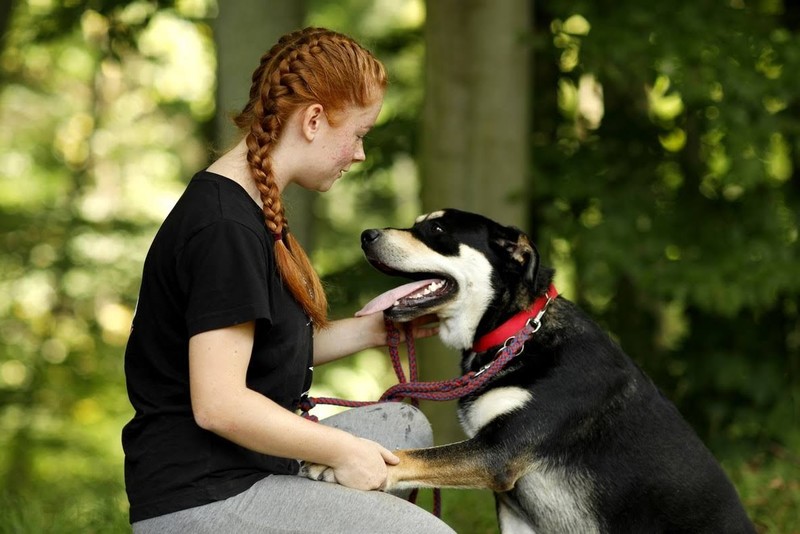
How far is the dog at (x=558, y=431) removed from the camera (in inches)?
120

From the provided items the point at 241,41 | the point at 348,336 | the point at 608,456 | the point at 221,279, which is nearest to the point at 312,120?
the point at 221,279

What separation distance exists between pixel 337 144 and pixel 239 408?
2.73 ft

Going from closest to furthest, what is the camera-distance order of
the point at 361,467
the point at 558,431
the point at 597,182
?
the point at 361,467 < the point at 558,431 < the point at 597,182

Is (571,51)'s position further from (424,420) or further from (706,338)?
(424,420)

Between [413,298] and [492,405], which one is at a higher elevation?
[413,298]

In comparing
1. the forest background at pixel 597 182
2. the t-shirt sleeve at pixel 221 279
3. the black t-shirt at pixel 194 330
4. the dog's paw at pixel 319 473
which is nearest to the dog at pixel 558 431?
the dog's paw at pixel 319 473

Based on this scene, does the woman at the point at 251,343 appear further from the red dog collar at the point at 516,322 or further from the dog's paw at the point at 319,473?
the red dog collar at the point at 516,322

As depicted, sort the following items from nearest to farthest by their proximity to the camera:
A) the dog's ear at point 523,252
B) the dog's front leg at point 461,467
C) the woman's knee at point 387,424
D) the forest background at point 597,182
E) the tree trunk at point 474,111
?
1. the dog's front leg at point 461,467
2. the woman's knee at point 387,424
3. the dog's ear at point 523,252
4. the forest background at point 597,182
5. the tree trunk at point 474,111

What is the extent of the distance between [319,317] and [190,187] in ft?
1.82

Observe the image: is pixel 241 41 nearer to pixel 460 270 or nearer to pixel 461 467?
pixel 460 270

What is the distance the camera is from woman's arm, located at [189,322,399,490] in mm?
2396

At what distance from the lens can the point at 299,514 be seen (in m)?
2.56

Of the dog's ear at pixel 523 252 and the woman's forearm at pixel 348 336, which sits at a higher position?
the dog's ear at pixel 523 252

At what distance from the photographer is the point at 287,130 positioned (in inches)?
107
